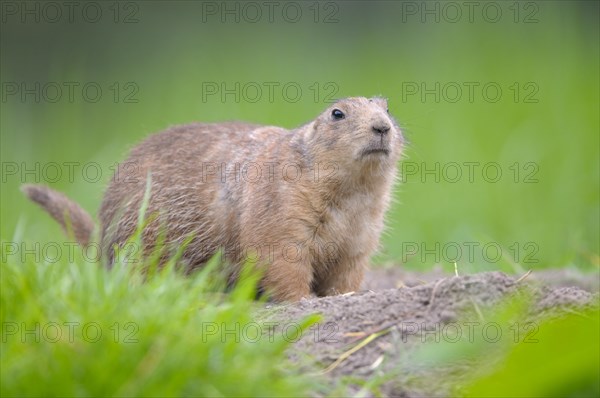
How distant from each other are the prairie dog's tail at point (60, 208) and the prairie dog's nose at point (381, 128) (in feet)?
6.55

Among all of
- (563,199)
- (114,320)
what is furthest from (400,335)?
(563,199)

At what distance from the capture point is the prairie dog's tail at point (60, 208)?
607 cm

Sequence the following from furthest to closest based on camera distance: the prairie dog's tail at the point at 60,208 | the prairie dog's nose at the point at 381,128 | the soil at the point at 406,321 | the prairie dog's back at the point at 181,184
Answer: the prairie dog's tail at the point at 60,208 < the prairie dog's back at the point at 181,184 < the prairie dog's nose at the point at 381,128 < the soil at the point at 406,321

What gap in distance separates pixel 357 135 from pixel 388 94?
16.0 feet

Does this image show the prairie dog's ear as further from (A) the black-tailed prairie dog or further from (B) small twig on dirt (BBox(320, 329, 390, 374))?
(B) small twig on dirt (BBox(320, 329, 390, 374))

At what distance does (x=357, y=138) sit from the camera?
5.20m

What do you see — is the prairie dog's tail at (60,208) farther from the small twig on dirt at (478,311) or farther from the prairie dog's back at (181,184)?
the small twig on dirt at (478,311)

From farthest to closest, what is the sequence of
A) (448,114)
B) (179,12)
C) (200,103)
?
(179,12)
(200,103)
(448,114)

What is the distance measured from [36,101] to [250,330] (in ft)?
28.7

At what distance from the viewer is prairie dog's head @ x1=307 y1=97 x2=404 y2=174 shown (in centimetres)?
515

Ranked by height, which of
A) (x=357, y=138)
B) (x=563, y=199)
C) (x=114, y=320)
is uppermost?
(x=357, y=138)

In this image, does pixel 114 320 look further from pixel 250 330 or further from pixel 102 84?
pixel 102 84

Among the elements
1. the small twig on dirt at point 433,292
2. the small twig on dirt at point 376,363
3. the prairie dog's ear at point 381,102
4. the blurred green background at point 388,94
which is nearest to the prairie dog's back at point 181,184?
the prairie dog's ear at point 381,102

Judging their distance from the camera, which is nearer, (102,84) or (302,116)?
(302,116)
